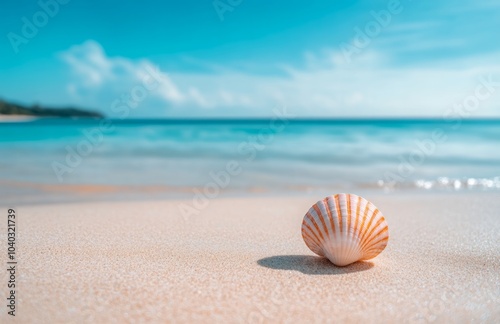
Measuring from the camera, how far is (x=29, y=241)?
4.19m

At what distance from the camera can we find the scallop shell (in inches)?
127

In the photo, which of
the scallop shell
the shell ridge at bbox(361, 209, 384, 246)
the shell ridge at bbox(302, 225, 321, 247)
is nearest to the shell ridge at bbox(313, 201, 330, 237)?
the scallop shell

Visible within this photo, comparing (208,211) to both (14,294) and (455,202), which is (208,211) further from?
(455,202)

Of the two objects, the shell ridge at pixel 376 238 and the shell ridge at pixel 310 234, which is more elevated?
the shell ridge at pixel 310 234

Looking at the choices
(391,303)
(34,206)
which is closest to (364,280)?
(391,303)

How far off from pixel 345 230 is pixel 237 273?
0.88 metres

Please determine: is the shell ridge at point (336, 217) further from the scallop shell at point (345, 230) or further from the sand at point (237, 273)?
the sand at point (237, 273)

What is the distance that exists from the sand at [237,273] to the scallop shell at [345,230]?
148 mm

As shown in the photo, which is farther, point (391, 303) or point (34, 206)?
point (34, 206)

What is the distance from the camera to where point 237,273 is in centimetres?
330

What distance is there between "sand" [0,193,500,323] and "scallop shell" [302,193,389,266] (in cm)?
15

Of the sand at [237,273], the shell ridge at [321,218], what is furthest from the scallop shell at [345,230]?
the sand at [237,273]

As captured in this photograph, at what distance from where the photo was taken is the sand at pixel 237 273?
264 centimetres

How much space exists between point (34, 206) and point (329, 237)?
16.6 feet
